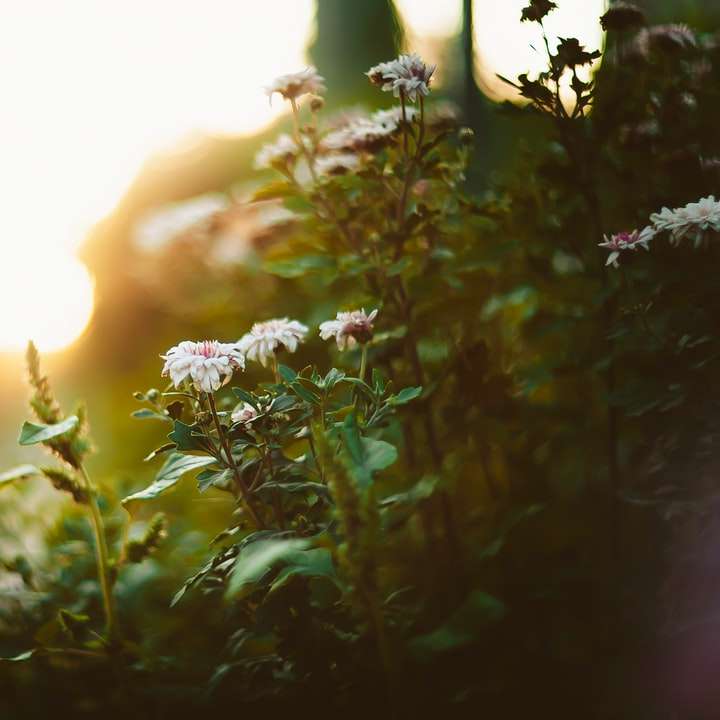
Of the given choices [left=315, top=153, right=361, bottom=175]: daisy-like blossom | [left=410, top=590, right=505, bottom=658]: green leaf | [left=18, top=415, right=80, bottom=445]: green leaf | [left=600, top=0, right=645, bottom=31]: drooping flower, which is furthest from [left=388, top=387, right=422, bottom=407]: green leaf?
[left=600, top=0, right=645, bottom=31]: drooping flower

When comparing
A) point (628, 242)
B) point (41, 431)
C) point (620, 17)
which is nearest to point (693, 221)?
point (628, 242)

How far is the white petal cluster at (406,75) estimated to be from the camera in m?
1.08

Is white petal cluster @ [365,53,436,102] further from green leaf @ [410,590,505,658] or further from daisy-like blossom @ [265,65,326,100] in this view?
green leaf @ [410,590,505,658]

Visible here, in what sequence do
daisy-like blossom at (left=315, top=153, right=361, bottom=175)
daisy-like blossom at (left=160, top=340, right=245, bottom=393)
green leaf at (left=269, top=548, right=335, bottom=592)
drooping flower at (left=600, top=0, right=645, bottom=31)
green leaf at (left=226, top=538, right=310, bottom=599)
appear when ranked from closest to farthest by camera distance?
green leaf at (left=226, top=538, right=310, bottom=599) → green leaf at (left=269, top=548, right=335, bottom=592) → daisy-like blossom at (left=160, top=340, right=245, bottom=393) → drooping flower at (left=600, top=0, right=645, bottom=31) → daisy-like blossom at (left=315, top=153, right=361, bottom=175)

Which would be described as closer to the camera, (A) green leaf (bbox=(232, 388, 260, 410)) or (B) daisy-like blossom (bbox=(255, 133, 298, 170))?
(A) green leaf (bbox=(232, 388, 260, 410))

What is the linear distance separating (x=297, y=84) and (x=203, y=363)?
24.4 inches

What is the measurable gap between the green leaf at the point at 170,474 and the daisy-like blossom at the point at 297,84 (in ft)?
2.25

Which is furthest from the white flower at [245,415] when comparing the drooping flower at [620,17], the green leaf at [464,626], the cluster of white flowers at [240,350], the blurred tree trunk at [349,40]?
the blurred tree trunk at [349,40]

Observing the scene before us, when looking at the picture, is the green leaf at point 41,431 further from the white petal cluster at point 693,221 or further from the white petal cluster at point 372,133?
the white petal cluster at point 693,221

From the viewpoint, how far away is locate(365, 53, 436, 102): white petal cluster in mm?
1081

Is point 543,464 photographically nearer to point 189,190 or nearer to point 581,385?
point 581,385

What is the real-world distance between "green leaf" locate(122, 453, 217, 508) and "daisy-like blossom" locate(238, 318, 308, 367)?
0.58 feet

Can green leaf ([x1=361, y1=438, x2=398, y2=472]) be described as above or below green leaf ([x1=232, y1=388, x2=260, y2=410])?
below

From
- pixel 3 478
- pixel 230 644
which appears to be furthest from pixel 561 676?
pixel 3 478
